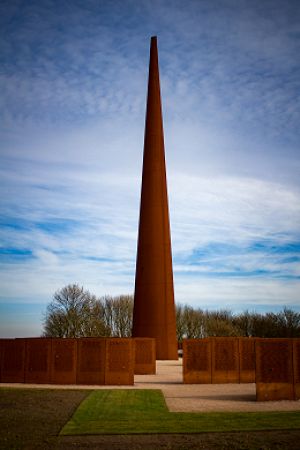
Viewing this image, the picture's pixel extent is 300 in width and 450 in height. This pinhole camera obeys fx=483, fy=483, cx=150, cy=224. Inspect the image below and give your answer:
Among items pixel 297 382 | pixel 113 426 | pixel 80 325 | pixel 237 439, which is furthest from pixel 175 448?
pixel 80 325

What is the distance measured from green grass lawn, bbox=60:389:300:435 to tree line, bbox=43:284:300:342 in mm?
34950

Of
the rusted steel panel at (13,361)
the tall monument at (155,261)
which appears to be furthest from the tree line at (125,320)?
the rusted steel panel at (13,361)

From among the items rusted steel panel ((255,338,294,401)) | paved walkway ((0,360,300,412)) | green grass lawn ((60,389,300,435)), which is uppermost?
rusted steel panel ((255,338,294,401))

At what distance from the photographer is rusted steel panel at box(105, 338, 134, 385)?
18359 mm

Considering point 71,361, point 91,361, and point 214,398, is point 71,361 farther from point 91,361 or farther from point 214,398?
point 214,398

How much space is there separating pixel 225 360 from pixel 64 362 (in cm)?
658

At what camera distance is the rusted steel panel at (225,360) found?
65.3 feet

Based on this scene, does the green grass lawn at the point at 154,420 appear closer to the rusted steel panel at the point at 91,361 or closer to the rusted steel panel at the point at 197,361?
the rusted steel panel at the point at 91,361

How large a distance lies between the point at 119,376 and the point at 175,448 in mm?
10696

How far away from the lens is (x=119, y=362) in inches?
725

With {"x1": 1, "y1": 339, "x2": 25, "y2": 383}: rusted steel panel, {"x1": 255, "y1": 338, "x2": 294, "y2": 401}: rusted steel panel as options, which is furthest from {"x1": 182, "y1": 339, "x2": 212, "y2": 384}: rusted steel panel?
{"x1": 1, "y1": 339, "x2": 25, "y2": 383}: rusted steel panel

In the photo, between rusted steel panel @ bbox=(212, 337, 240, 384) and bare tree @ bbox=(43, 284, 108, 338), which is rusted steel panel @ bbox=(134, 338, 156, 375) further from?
bare tree @ bbox=(43, 284, 108, 338)

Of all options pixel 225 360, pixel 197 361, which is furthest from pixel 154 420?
pixel 225 360

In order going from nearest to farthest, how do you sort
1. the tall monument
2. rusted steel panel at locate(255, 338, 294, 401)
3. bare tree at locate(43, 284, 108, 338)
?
1. rusted steel panel at locate(255, 338, 294, 401)
2. the tall monument
3. bare tree at locate(43, 284, 108, 338)
